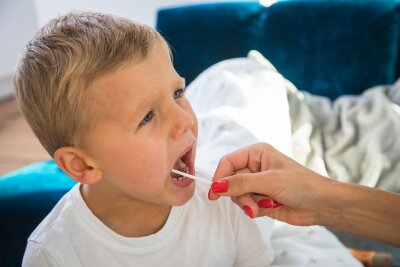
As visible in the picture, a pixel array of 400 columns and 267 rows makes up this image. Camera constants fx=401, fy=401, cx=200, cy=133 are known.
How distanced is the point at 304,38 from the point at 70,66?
1350mm

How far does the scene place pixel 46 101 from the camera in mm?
701

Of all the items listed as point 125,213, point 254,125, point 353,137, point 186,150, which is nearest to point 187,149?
point 186,150

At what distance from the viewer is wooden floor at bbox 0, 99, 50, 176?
8.00 ft

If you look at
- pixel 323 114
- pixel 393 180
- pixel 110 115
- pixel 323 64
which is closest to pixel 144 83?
pixel 110 115

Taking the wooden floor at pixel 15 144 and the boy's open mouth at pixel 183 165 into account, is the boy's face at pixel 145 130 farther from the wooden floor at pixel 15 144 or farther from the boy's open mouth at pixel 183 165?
the wooden floor at pixel 15 144

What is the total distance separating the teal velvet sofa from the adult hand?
109 cm

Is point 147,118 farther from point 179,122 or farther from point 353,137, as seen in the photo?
point 353,137

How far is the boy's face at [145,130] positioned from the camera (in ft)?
2.25

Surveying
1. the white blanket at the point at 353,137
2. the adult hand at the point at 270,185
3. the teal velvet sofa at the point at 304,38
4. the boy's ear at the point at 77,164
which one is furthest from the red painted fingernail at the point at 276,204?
the teal velvet sofa at the point at 304,38

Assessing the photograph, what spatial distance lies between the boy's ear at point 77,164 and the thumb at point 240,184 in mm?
231

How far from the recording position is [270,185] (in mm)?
762

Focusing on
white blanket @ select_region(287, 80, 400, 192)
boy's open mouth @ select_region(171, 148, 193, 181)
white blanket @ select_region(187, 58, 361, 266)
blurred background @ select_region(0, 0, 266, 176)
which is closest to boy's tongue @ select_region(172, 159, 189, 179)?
boy's open mouth @ select_region(171, 148, 193, 181)

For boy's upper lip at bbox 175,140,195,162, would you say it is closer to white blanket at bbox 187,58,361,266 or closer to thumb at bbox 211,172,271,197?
thumb at bbox 211,172,271,197

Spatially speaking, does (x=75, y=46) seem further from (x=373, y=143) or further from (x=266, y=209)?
(x=373, y=143)
